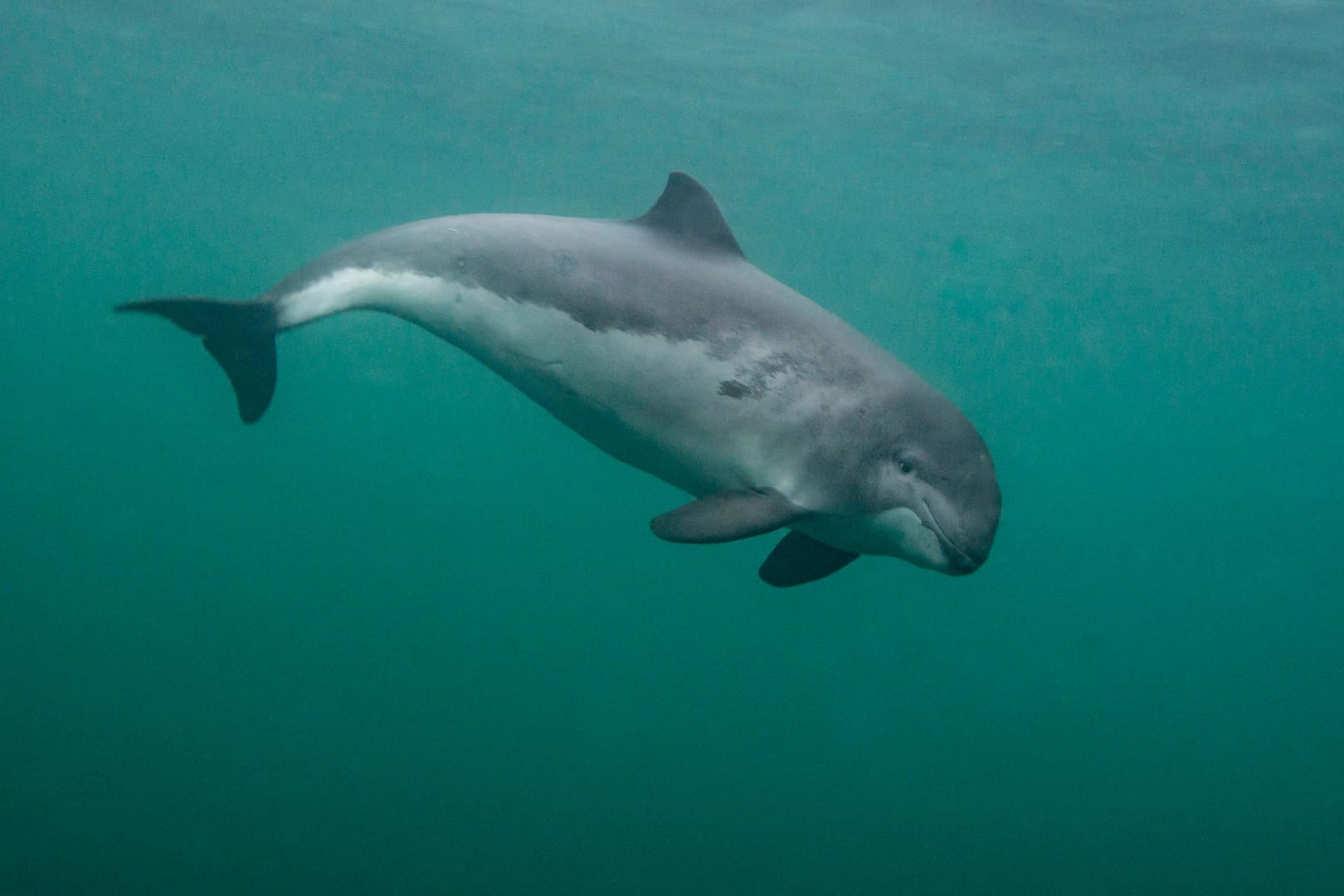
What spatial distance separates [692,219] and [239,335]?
→ 2924mm

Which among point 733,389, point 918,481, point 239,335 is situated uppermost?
point 733,389

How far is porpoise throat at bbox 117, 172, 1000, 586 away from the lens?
434 cm

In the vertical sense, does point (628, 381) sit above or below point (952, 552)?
above

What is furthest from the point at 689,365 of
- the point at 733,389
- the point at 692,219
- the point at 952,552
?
the point at 952,552

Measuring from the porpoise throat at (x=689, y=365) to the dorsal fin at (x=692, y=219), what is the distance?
0.04 ft

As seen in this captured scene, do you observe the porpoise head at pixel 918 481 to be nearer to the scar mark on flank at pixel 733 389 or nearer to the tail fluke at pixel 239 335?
the scar mark on flank at pixel 733 389

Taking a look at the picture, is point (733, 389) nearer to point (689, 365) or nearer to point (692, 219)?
point (689, 365)

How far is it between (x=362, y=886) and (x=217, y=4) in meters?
19.7

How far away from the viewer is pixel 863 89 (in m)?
20.3

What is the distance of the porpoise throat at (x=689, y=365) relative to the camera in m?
4.34

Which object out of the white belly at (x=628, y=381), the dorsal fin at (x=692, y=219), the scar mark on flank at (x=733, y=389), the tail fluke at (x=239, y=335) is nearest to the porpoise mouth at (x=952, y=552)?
the white belly at (x=628, y=381)

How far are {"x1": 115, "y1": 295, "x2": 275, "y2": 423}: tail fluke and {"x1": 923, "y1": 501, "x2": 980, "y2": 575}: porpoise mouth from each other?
13.5ft

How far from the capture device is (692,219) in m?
5.43

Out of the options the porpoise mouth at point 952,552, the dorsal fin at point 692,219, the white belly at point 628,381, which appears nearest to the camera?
the porpoise mouth at point 952,552
